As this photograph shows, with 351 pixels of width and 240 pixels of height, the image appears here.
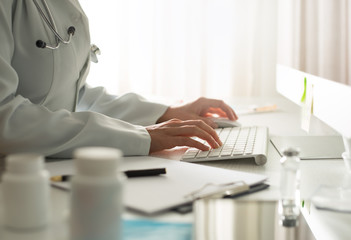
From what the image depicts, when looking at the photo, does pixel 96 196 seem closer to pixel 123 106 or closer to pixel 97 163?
pixel 97 163

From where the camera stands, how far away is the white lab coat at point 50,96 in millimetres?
1046

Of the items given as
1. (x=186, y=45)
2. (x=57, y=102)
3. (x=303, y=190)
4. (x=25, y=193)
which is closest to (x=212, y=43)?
(x=186, y=45)

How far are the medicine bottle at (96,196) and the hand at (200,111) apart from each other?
888 mm

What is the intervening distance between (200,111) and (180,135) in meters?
0.38

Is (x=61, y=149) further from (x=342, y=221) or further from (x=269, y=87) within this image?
(x=269, y=87)

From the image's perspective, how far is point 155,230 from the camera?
0.66 metres

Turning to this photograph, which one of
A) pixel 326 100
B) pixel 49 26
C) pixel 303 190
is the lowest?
pixel 303 190

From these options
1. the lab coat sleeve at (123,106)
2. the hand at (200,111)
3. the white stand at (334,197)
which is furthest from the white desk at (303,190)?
the lab coat sleeve at (123,106)

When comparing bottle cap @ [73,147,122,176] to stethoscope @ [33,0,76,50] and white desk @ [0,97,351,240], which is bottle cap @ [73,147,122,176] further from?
stethoscope @ [33,0,76,50]

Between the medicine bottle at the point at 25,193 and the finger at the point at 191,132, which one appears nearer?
the medicine bottle at the point at 25,193

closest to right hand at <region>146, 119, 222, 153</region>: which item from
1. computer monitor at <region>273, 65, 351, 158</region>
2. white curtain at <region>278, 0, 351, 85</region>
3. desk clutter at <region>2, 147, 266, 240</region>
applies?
computer monitor at <region>273, 65, 351, 158</region>

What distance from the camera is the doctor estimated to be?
1.05 m

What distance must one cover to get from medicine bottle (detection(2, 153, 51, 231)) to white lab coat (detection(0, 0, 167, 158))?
429mm

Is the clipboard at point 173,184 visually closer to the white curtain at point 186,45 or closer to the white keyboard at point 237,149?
the white keyboard at point 237,149
